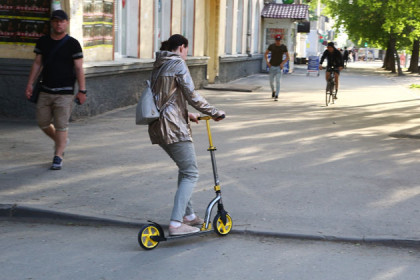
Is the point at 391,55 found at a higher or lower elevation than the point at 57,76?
lower

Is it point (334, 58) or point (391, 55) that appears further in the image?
point (391, 55)

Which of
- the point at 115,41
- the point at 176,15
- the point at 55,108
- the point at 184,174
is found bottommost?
the point at 184,174

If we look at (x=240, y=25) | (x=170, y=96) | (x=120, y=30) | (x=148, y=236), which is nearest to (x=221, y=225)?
(x=148, y=236)

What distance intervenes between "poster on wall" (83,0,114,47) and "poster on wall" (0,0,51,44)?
111 cm

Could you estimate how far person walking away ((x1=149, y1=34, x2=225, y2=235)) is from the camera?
5242 millimetres

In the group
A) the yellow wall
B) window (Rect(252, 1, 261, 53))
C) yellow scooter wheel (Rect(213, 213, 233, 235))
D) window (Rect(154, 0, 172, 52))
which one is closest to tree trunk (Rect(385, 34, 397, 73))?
window (Rect(252, 1, 261, 53))

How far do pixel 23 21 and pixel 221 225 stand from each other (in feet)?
25.0

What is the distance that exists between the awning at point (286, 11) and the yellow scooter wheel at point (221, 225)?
32.0 metres

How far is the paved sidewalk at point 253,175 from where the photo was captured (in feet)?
20.4

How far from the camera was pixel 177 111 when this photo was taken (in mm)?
5309

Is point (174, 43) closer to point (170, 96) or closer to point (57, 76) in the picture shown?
point (170, 96)

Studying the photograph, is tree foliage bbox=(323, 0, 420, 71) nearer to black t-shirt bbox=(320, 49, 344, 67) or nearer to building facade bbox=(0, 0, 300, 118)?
building facade bbox=(0, 0, 300, 118)

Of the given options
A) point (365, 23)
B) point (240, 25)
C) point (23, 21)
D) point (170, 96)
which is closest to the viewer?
point (170, 96)

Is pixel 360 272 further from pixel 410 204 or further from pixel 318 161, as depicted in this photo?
pixel 318 161
